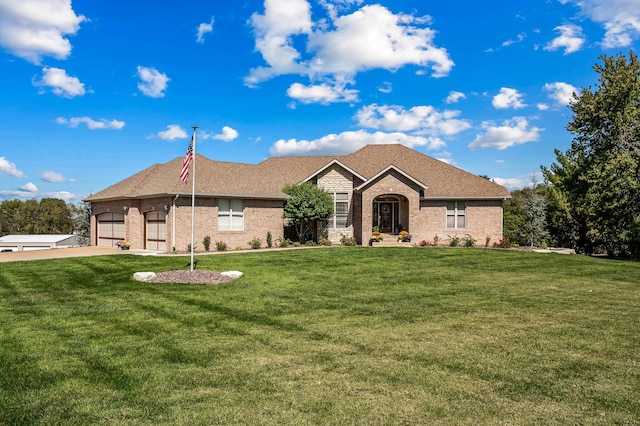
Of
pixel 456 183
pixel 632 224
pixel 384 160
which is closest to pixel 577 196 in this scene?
pixel 632 224

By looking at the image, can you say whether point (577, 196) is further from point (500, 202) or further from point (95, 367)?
point (95, 367)

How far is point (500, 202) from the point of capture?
27.4 metres

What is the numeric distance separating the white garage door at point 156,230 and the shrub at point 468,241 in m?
17.6

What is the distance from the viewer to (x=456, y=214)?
90.5 ft

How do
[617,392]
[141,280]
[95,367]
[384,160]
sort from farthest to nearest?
[384,160], [141,280], [95,367], [617,392]

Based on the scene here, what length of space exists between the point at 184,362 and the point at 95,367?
46.5 inches

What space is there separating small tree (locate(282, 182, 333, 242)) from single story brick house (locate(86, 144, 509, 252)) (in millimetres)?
628

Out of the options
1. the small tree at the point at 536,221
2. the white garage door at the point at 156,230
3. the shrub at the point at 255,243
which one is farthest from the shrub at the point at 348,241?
the small tree at the point at 536,221

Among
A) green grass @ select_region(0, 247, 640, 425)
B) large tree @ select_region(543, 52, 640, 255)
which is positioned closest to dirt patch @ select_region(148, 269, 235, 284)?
green grass @ select_region(0, 247, 640, 425)

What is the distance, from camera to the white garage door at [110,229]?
27.2 m

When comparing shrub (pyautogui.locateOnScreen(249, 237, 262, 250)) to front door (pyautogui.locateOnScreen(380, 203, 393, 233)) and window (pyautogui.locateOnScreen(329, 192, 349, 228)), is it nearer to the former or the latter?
window (pyautogui.locateOnScreen(329, 192, 349, 228))

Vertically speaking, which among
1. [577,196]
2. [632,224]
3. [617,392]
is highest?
[577,196]

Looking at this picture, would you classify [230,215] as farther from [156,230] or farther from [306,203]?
[306,203]

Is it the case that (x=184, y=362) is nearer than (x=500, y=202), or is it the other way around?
(x=184, y=362)
